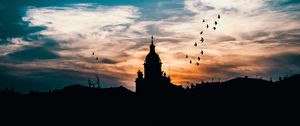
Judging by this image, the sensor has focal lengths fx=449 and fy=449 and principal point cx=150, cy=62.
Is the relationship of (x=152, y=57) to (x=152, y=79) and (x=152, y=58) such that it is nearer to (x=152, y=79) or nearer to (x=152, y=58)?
(x=152, y=58)

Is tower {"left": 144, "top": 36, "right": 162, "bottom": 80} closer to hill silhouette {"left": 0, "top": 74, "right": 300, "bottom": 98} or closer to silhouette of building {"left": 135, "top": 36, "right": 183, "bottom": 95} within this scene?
silhouette of building {"left": 135, "top": 36, "right": 183, "bottom": 95}

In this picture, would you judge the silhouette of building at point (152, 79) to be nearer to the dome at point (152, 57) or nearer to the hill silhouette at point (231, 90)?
the dome at point (152, 57)

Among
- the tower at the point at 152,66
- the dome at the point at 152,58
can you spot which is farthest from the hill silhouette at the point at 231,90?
the dome at the point at 152,58

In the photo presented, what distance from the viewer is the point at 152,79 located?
87.7m

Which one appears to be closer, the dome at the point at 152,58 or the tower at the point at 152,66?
the dome at the point at 152,58

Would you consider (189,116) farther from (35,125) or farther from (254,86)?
(35,125)

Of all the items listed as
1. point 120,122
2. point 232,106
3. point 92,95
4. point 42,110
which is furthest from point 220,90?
point 42,110

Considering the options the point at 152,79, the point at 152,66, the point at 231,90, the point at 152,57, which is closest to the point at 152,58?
the point at 152,57

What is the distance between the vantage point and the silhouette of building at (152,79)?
86688 mm

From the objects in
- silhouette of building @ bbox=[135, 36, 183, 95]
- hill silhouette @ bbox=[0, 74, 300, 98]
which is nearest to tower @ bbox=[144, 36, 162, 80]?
silhouette of building @ bbox=[135, 36, 183, 95]

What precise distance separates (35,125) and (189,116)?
2940cm

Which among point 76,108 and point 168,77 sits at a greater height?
point 168,77

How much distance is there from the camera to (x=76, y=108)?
89.8 m

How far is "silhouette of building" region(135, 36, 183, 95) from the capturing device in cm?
8669
